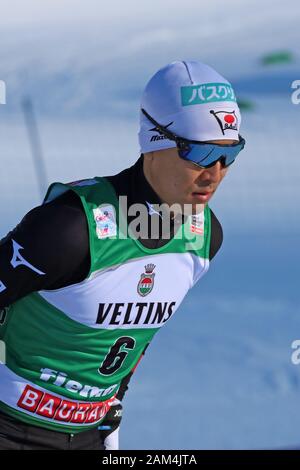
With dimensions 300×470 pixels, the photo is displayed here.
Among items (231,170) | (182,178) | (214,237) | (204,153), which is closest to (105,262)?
(182,178)

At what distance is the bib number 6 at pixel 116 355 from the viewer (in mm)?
3738

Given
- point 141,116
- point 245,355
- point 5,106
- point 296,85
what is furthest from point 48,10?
point 141,116

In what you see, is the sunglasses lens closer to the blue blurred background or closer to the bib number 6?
the bib number 6

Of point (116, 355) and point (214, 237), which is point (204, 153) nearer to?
point (214, 237)

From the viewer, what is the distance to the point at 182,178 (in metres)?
3.56

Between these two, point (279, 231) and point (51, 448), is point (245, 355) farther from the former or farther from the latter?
point (51, 448)

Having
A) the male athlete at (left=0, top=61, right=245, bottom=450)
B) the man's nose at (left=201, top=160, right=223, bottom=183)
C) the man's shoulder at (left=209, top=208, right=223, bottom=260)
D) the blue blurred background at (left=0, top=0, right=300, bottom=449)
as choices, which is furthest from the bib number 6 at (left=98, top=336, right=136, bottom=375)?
the blue blurred background at (left=0, top=0, right=300, bottom=449)

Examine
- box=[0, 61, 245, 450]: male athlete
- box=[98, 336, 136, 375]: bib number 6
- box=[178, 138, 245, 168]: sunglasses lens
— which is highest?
box=[178, 138, 245, 168]: sunglasses lens

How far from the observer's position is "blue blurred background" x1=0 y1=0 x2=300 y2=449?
8.40 m

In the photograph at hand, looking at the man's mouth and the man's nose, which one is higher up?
the man's nose

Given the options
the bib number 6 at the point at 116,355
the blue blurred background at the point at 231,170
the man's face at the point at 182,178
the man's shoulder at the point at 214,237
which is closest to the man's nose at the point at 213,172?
the man's face at the point at 182,178

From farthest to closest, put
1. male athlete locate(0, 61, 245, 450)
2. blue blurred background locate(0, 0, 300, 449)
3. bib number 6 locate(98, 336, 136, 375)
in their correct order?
blue blurred background locate(0, 0, 300, 449)
bib number 6 locate(98, 336, 136, 375)
male athlete locate(0, 61, 245, 450)

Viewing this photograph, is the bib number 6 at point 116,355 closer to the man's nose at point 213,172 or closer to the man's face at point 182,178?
the man's face at point 182,178

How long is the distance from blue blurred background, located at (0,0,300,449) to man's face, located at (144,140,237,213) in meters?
4.55
